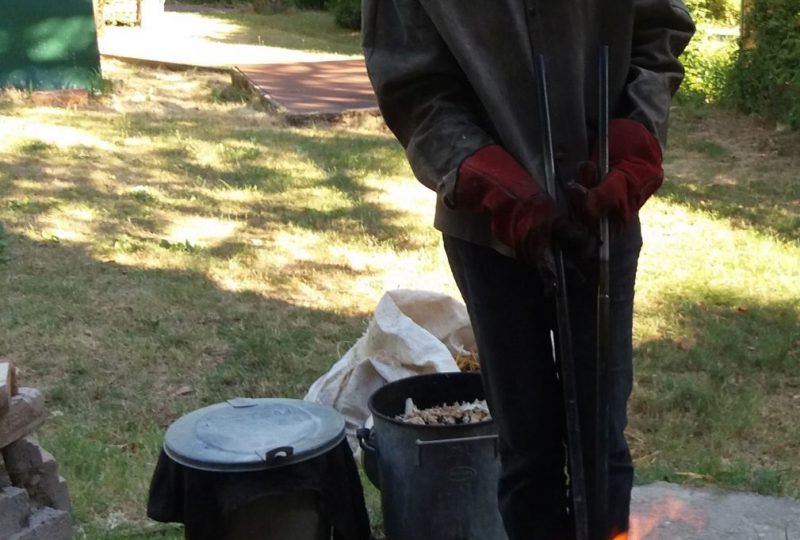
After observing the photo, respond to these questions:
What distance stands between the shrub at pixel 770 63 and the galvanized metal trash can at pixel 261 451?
7715mm

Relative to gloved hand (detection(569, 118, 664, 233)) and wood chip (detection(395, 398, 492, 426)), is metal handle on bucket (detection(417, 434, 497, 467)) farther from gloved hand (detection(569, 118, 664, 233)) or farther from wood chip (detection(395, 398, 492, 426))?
gloved hand (detection(569, 118, 664, 233))

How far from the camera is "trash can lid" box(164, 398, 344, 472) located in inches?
123

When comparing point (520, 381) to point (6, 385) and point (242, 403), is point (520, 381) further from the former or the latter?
point (6, 385)

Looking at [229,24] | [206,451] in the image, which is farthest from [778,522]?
[229,24]

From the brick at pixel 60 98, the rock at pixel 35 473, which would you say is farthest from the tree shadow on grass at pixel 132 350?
the brick at pixel 60 98

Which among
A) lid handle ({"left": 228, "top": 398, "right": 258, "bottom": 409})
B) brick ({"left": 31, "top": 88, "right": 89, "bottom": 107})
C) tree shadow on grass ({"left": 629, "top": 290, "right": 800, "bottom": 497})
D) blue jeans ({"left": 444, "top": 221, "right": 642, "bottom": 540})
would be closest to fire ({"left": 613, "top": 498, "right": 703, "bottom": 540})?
tree shadow on grass ({"left": 629, "top": 290, "right": 800, "bottom": 497})

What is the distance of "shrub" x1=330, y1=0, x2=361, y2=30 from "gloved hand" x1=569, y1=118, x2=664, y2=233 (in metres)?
18.1

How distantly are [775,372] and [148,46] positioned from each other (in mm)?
12874

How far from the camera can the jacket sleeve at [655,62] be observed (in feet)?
7.94

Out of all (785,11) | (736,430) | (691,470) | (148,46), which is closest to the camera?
(691,470)

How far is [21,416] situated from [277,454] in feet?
2.63

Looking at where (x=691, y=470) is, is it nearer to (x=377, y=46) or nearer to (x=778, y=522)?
(x=778, y=522)

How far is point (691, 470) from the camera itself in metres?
4.16

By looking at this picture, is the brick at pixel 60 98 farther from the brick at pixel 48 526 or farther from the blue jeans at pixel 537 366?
the blue jeans at pixel 537 366
